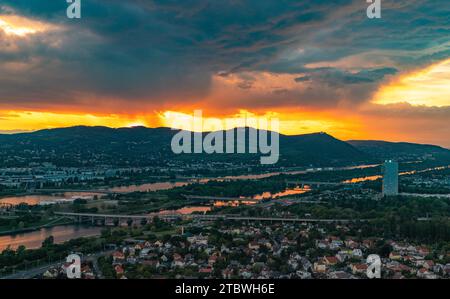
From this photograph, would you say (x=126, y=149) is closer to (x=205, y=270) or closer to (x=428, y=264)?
(x=205, y=270)

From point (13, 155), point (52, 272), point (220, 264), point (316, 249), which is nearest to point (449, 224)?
point (316, 249)

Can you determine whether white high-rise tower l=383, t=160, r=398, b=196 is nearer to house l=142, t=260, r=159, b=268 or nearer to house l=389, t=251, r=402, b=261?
house l=389, t=251, r=402, b=261

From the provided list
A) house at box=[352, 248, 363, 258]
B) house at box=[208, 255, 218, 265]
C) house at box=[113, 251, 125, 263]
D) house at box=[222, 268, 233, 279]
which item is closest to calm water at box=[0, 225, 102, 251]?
house at box=[113, 251, 125, 263]

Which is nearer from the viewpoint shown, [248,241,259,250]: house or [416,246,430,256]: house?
[416,246,430,256]: house

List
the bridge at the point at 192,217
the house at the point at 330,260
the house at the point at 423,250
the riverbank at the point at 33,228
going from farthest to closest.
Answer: the bridge at the point at 192,217 → the riverbank at the point at 33,228 → the house at the point at 423,250 → the house at the point at 330,260

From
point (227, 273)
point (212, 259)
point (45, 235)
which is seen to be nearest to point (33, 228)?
point (45, 235)

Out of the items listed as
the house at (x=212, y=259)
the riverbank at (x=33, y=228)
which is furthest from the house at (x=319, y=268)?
the riverbank at (x=33, y=228)

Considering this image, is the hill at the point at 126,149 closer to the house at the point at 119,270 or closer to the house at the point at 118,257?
the house at the point at 118,257
